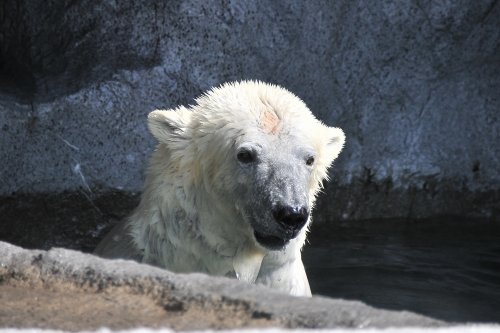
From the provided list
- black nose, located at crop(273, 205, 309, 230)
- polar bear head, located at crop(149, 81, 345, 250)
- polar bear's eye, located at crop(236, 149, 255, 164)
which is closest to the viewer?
black nose, located at crop(273, 205, 309, 230)

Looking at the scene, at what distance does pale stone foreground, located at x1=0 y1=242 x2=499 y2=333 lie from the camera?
9.12 ft

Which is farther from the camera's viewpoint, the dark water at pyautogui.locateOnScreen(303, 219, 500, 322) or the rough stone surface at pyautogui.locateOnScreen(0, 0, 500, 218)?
the rough stone surface at pyautogui.locateOnScreen(0, 0, 500, 218)

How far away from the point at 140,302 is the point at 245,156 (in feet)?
5.84

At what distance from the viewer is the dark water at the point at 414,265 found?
612 cm

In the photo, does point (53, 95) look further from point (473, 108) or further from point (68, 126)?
point (473, 108)

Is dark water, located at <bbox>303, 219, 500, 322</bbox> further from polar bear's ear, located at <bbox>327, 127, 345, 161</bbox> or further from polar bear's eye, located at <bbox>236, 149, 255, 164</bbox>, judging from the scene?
polar bear's eye, located at <bbox>236, 149, 255, 164</bbox>

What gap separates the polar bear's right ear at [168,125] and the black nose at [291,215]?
764mm

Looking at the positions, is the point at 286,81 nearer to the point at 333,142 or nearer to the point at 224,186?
the point at 333,142

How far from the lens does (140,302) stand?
3057 millimetres

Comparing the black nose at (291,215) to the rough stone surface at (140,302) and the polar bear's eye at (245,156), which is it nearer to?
the polar bear's eye at (245,156)

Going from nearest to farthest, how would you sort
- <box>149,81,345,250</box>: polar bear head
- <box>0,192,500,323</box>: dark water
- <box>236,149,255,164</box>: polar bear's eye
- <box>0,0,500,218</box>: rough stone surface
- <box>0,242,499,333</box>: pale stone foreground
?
<box>0,242,499,333</box>: pale stone foreground
<box>149,81,345,250</box>: polar bear head
<box>236,149,255,164</box>: polar bear's eye
<box>0,192,500,323</box>: dark water
<box>0,0,500,218</box>: rough stone surface

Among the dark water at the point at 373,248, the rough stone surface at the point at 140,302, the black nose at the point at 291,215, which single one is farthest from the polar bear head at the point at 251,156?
the dark water at the point at 373,248

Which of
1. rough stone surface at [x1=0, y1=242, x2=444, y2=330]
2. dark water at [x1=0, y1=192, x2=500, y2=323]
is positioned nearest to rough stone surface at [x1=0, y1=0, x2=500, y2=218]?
dark water at [x1=0, y1=192, x2=500, y2=323]

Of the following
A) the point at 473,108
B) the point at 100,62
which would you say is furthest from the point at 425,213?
the point at 100,62
